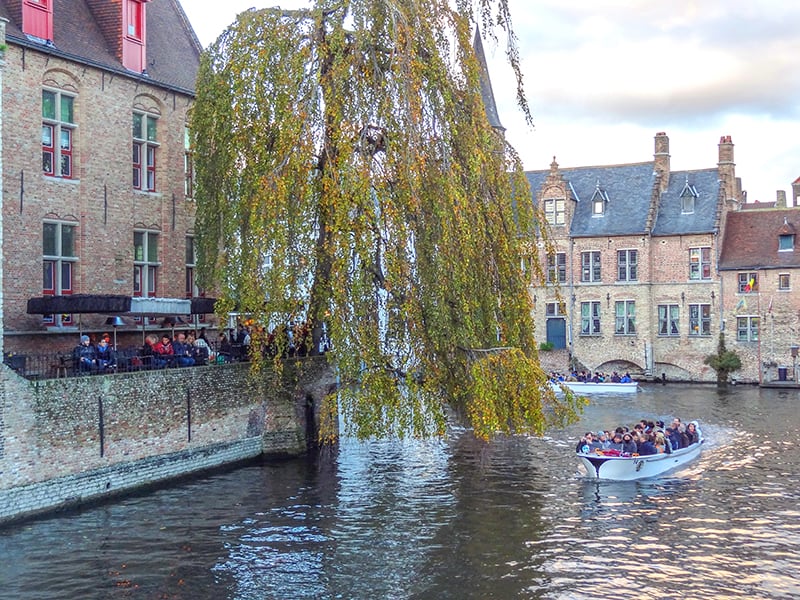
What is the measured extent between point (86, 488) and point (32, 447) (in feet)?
5.33

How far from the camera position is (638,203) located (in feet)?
143

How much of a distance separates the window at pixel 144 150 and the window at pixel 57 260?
249 cm

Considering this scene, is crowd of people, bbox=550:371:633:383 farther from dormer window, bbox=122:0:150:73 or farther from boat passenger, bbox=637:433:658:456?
dormer window, bbox=122:0:150:73

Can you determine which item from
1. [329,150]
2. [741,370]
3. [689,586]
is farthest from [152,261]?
[741,370]

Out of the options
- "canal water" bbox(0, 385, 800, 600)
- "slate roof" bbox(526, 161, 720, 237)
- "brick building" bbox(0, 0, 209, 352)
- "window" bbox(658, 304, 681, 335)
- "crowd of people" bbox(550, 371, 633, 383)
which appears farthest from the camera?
"slate roof" bbox(526, 161, 720, 237)

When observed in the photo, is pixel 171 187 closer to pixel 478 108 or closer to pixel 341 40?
pixel 341 40

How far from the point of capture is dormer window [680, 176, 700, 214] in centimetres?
4234

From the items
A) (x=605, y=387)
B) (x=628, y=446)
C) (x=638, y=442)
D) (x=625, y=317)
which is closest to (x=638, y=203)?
(x=625, y=317)

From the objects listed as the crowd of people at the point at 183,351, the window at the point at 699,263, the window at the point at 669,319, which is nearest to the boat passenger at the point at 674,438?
the crowd of people at the point at 183,351

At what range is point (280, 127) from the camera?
18781 millimetres

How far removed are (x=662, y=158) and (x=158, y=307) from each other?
98.0ft

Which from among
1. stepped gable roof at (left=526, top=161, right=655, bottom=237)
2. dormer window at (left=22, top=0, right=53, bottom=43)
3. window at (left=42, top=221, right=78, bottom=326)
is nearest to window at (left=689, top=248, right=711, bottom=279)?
stepped gable roof at (left=526, top=161, right=655, bottom=237)

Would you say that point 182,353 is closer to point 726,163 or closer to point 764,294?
point 764,294

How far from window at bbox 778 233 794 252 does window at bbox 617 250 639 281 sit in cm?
609
